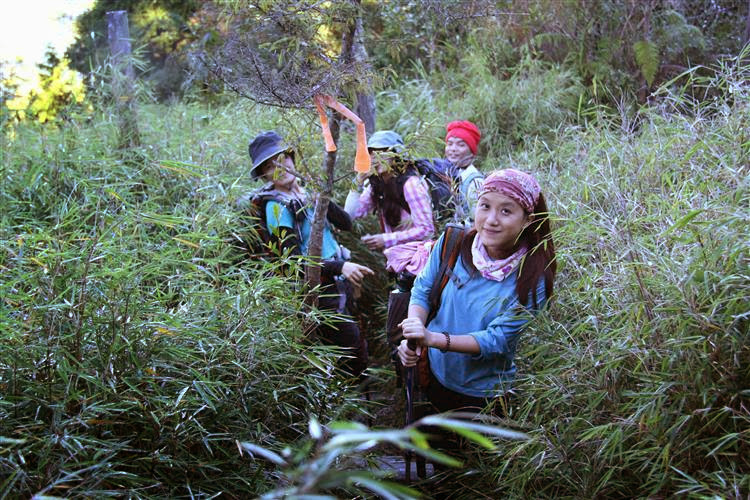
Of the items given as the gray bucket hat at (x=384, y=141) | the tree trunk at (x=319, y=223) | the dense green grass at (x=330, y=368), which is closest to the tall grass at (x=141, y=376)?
the dense green grass at (x=330, y=368)

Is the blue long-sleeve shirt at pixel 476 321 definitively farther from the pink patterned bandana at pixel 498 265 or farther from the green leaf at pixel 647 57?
the green leaf at pixel 647 57

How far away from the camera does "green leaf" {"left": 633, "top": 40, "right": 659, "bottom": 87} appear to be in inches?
281

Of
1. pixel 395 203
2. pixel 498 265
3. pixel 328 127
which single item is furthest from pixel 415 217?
pixel 498 265

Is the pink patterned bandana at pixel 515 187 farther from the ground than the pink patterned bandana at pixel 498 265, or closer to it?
farther from the ground

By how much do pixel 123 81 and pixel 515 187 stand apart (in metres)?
4.57

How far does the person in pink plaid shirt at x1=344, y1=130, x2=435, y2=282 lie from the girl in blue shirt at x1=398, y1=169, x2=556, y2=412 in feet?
3.88

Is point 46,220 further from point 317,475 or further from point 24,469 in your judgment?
point 317,475

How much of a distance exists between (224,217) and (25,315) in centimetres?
186

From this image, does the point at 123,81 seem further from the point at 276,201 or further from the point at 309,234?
the point at 309,234

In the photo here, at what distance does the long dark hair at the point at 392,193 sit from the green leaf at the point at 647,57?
3.45 meters

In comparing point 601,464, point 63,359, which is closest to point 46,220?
point 63,359

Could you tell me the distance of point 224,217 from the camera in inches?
185

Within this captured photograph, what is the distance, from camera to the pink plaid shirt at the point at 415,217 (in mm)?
4648

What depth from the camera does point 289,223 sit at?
4.34 meters
